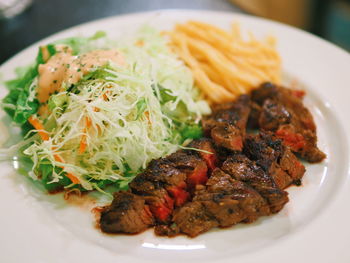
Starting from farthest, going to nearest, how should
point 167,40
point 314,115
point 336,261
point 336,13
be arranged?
point 336,13, point 167,40, point 314,115, point 336,261

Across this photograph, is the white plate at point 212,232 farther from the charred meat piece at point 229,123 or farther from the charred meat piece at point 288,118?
the charred meat piece at point 229,123

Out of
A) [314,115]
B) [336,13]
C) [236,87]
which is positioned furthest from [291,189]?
[336,13]

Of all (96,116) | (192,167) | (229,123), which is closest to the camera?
(192,167)

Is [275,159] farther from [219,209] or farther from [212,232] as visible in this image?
[212,232]

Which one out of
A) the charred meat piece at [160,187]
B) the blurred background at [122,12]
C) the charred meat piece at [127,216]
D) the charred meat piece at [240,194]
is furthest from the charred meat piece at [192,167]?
the blurred background at [122,12]

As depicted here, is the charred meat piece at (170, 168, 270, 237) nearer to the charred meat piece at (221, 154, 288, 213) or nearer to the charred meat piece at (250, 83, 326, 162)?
the charred meat piece at (221, 154, 288, 213)

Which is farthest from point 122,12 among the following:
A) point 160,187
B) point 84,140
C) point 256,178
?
point 256,178

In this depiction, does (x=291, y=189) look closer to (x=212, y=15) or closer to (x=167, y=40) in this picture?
(x=167, y=40)
